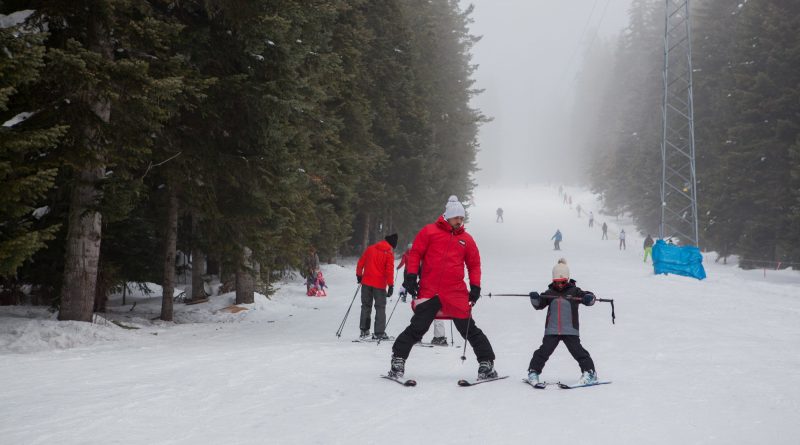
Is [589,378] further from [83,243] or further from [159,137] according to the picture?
[159,137]

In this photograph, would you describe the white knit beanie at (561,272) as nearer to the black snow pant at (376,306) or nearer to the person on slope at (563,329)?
the person on slope at (563,329)

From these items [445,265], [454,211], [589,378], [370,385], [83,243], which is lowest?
[370,385]

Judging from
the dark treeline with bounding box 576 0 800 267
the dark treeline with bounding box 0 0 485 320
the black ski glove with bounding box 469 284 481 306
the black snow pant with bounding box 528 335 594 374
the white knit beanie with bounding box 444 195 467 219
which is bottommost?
the black snow pant with bounding box 528 335 594 374

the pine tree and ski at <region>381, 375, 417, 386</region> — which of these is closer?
ski at <region>381, 375, 417, 386</region>

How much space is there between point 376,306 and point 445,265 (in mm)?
4152

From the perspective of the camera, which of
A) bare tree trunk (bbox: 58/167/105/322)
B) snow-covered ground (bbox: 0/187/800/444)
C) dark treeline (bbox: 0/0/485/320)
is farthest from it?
bare tree trunk (bbox: 58/167/105/322)

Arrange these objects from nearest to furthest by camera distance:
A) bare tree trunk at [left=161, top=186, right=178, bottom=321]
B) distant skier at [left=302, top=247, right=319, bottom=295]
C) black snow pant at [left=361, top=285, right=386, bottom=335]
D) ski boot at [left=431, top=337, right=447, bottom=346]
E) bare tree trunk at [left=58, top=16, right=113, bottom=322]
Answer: bare tree trunk at [left=58, top=16, right=113, bottom=322]
ski boot at [left=431, top=337, right=447, bottom=346]
black snow pant at [left=361, top=285, right=386, bottom=335]
bare tree trunk at [left=161, top=186, right=178, bottom=321]
distant skier at [left=302, top=247, right=319, bottom=295]

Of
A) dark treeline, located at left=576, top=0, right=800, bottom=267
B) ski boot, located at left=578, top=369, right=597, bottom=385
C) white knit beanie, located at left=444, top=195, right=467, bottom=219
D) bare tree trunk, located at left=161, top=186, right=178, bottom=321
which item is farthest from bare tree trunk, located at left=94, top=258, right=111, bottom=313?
dark treeline, located at left=576, top=0, right=800, bottom=267

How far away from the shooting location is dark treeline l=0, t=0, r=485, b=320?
8070 millimetres

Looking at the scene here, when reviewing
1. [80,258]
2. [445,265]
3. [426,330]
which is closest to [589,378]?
[426,330]

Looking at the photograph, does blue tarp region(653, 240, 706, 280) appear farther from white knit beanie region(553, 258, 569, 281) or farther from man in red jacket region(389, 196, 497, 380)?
man in red jacket region(389, 196, 497, 380)

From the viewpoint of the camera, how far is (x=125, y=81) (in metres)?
8.47

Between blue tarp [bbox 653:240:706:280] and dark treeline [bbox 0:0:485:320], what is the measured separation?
13.7 m

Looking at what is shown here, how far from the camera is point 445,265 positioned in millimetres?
7066
